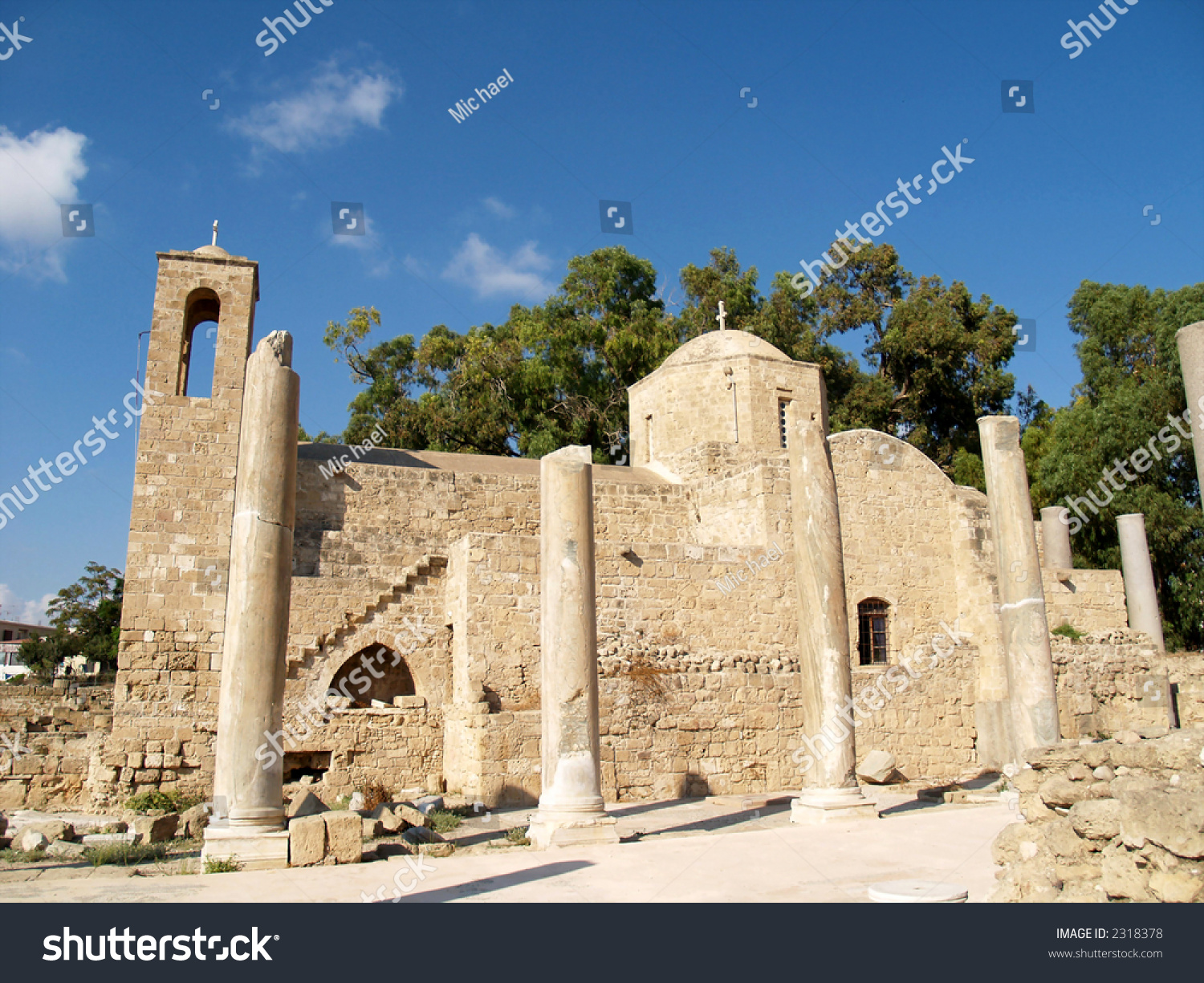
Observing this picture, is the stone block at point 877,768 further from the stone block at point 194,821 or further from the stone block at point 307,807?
the stone block at point 194,821

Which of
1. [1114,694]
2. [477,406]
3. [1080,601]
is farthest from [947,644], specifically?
[477,406]

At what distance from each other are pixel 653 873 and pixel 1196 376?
554 cm

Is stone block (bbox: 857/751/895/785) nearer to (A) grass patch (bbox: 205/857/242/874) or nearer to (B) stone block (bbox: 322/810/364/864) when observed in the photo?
(B) stone block (bbox: 322/810/364/864)

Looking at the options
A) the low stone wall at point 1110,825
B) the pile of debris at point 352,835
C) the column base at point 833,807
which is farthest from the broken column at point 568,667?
the low stone wall at point 1110,825

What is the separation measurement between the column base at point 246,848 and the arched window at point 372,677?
24.9ft

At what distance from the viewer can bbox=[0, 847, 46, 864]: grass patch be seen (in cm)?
822

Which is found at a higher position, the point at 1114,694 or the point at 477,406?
the point at 477,406

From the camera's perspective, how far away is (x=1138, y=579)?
20.0 m

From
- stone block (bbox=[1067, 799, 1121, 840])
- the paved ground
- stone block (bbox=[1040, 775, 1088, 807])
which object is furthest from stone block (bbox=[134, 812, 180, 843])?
stone block (bbox=[1067, 799, 1121, 840])

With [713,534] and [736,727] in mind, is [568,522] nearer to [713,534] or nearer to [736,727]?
[736,727]

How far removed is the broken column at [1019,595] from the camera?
10531 millimetres

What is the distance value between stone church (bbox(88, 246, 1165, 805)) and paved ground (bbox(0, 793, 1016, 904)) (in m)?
4.26

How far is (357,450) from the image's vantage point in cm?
1752
